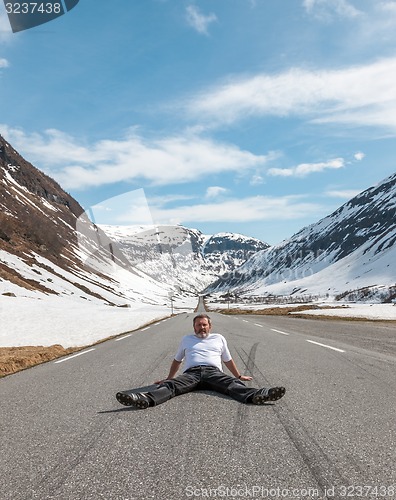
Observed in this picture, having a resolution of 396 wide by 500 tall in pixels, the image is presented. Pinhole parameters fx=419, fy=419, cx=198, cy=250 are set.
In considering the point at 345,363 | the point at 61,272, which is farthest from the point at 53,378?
the point at 61,272

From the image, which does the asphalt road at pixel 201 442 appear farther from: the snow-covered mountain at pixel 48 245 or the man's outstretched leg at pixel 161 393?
the snow-covered mountain at pixel 48 245

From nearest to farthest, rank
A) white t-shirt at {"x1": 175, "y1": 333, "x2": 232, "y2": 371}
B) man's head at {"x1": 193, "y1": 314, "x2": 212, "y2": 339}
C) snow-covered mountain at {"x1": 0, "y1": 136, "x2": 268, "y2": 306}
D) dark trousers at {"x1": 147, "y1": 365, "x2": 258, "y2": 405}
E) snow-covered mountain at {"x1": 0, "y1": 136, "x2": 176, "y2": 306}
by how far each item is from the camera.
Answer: dark trousers at {"x1": 147, "y1": 365, "x2": 258, "y2": 405}, white t-shirt at {"x1": 175, "y1": 333, "x2": 232, "y2": 371}, man's head at {"x1": 193, "y1": 314, "x2": 212, "y2": 339}, snow-covered mountain at {"x1": 0, "y1": 136, "x2": 176, "y2": 306}, snow-covered mountain at {"x1": 0, "y1": 136, "x2": 268, "y2": 306}

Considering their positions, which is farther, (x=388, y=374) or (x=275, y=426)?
(x=388, y=374)

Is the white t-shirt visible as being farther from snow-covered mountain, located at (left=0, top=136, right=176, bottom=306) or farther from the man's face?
snow-covered mountain, located at (left=0, top=136, right=176, bottom=306)

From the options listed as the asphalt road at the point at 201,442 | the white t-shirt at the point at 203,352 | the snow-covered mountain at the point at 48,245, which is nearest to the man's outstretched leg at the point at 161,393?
the asphalt road at the point at 201,442

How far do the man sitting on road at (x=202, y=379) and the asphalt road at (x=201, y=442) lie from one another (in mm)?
128

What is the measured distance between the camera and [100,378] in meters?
7.62

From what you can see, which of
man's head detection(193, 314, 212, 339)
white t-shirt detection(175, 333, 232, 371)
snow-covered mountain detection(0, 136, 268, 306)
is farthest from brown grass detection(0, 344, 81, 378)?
snow-covered mountain detection(0, 136, 268, 306)

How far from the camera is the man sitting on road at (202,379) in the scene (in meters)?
5.44

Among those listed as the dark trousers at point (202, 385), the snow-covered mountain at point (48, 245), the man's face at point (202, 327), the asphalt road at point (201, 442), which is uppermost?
the snow-covered mountain at point (48, 245)

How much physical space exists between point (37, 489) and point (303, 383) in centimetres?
470

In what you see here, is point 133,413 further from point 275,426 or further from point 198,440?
point 275,426

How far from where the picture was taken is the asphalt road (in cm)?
309

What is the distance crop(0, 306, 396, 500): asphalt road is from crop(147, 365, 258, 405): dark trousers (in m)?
0.12
